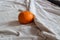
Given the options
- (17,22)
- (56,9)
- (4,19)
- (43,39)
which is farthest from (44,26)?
(56,9)

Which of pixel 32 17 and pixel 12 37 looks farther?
pixel 32 17

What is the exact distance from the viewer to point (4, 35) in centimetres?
65

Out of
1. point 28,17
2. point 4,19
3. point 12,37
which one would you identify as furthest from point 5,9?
point 12,37

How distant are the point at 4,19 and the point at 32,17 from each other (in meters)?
0.19

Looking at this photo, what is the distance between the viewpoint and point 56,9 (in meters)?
1.02

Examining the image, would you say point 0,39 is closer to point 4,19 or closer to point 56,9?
point 4,19

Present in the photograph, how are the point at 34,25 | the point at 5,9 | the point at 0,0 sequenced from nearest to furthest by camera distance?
1. the point at 34,25
2. the point at 5,9
3. the point at 0,0

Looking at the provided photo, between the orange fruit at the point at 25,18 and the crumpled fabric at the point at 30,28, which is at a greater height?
the orange fruit at the point at 25,18

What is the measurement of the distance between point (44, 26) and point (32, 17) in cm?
13

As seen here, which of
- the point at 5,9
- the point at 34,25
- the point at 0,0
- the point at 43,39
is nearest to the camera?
the point at 43,39

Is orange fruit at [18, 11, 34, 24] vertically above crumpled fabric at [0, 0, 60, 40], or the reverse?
orange fruit at [18, 11, 34, 24]

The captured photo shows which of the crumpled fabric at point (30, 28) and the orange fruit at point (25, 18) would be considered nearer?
the crumpled fabric at point (30, 28)

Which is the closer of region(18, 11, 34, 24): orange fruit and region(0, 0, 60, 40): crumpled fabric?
region(0, 0, 60, 40): crumpled fabric

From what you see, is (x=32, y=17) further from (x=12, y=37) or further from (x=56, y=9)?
(x=56, y=9)
